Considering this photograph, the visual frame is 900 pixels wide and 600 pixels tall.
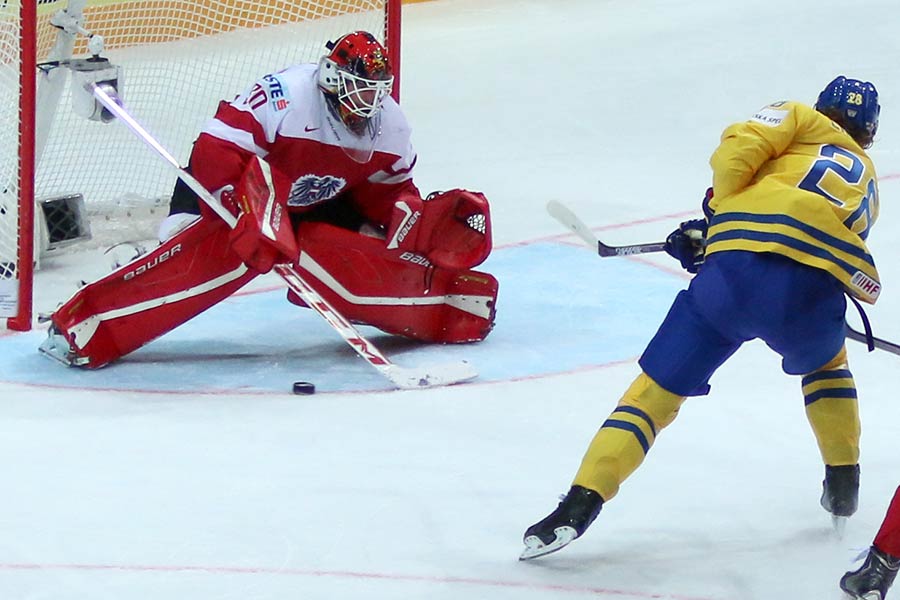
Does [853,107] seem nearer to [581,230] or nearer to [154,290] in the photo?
[581,230]

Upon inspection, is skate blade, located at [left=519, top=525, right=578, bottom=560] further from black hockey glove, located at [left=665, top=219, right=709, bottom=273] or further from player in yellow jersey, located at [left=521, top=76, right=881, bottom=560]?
black hockey glove, located at [left=665, top=219, right=709, bottom=273]

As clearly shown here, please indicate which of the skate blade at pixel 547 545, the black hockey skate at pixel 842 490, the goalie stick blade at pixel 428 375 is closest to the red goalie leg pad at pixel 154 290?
the goalie stick blade at pixel 428 375

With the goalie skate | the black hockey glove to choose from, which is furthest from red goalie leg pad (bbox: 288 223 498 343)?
the black hockey glove

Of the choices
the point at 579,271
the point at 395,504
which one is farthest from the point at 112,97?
the point at 395,504

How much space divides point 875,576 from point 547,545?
586mm

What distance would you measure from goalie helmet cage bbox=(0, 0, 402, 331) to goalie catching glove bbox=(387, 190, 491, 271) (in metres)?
0.73

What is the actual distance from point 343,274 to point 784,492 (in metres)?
1.44

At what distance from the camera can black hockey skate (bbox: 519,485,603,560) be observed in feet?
10.1

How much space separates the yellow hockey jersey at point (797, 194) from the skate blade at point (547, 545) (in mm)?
574

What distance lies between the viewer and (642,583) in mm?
3113

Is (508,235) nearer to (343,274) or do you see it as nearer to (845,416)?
(343,274)

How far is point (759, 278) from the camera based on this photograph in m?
3.08

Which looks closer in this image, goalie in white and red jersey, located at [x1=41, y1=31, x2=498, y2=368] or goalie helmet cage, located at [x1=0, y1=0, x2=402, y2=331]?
goalie in white and red jersey, located at [x1=41, y1=31, x2=498, y2=368]

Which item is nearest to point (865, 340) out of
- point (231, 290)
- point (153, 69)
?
point (231, 290)
